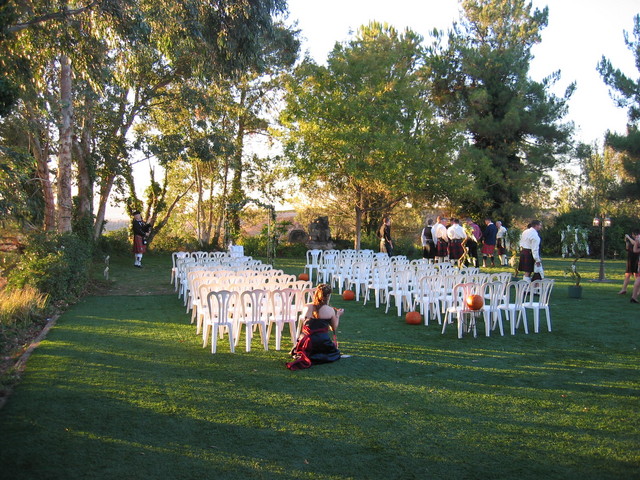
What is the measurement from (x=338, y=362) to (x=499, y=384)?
1.90 m

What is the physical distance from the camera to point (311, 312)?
6.62 m

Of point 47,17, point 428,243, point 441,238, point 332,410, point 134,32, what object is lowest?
point 332,410

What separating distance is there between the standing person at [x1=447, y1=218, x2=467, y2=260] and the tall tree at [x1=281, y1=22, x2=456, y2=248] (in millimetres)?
6340

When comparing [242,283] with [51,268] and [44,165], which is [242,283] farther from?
[44,165]

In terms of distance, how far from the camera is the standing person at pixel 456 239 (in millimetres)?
15242

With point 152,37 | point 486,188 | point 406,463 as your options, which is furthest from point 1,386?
point 486,188

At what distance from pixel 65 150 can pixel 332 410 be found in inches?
457

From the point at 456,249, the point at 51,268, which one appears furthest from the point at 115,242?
the point at 456,249

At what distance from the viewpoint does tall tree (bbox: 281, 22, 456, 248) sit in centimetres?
2156

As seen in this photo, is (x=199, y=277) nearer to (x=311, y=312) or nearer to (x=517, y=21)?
(x=311, y=312)

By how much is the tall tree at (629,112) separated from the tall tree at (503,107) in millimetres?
4625

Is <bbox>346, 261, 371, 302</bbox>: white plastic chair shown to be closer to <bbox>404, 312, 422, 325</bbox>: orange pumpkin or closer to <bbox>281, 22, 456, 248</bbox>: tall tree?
<bbox>404, 312, 422, 325</bbox>: orange pumpkin

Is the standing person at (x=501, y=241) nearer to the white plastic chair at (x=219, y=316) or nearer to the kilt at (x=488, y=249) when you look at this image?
the kilt at (x=488, y=249)

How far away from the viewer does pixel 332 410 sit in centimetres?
489
